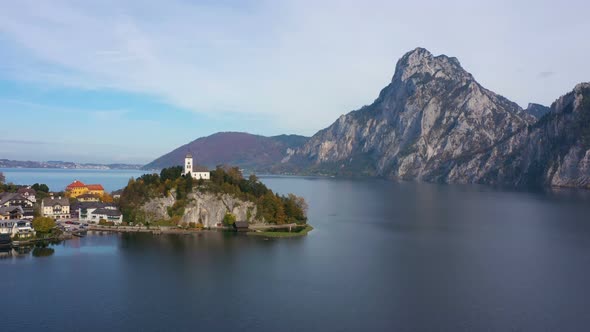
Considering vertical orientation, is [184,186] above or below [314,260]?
above

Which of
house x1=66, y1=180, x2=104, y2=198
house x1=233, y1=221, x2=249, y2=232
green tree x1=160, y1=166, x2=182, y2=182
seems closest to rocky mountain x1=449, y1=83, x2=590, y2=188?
house x1=233, y1=221, x2=249, y2=232

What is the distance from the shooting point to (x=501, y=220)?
7169cm

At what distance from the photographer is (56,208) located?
218 ft

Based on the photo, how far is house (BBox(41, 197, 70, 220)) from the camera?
65.4 metres

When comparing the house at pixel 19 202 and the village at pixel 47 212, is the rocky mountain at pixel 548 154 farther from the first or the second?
the house at pixel 19 202

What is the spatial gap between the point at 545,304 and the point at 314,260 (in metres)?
18.8

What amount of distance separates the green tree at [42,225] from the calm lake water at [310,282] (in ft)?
15.8

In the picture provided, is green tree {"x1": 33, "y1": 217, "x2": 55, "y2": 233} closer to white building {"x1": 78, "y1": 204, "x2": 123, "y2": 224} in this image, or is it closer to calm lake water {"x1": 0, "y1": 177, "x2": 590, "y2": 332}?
calm lake water {"x1": 0, "y1": 177, "x2": 590, "y2": 332}

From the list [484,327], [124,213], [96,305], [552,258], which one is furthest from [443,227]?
[96,305]

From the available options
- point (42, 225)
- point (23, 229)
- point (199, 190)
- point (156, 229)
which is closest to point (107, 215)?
point (156, 229)

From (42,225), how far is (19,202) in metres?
11.6

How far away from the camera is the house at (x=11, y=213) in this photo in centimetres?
5617

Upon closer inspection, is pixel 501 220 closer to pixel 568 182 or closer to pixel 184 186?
pixel 184 186

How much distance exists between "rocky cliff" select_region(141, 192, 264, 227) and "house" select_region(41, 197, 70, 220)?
44.1 ft
